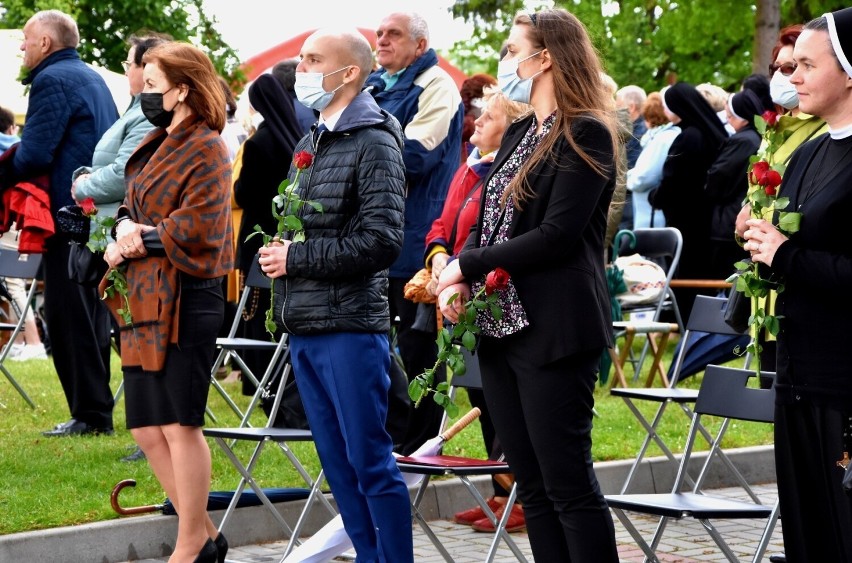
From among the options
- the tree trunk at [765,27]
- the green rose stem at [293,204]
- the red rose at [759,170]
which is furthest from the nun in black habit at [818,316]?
the tree trunk at [765,27]

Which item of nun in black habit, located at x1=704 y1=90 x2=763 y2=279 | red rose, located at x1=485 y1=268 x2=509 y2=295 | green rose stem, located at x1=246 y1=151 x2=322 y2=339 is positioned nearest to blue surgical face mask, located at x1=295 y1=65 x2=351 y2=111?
green rose stem, located at x1=246 y1=151 x2=322 y2=339

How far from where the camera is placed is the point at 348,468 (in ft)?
17.7

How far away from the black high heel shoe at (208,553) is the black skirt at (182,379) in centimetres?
51

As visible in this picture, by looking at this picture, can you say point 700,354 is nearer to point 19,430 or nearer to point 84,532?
point 19,430

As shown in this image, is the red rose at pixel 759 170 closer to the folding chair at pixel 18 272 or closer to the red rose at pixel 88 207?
the red rose at pixel 88 207

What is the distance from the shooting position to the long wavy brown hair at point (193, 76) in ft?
19.5

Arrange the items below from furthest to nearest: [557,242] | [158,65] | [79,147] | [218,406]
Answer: [218,406] → [79,147] → [158,65] → [557,242]

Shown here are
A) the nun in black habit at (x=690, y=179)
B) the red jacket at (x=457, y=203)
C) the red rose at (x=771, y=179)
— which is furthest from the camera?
the nun in black habit at (x=690, y=179)

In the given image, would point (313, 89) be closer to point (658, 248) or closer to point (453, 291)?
point (453, 291)

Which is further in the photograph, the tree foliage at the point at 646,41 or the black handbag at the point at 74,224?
the tree foliage at the point at 646,41

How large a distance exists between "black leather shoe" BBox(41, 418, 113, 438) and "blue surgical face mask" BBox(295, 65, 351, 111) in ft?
12.3

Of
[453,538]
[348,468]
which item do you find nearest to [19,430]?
[453,538]

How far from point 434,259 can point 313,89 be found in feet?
4.43

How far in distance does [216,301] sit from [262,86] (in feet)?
9.78
